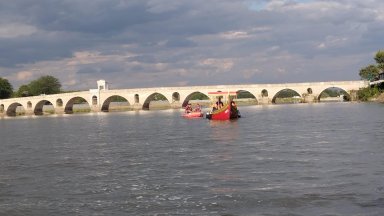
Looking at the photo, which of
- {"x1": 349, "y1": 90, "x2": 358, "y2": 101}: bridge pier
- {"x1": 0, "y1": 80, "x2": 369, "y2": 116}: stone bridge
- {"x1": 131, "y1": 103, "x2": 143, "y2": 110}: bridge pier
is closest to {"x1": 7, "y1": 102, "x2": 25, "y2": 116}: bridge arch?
{"x1": 0, "y1": 80, "x2": 369, "y2": 116}: stone bridge

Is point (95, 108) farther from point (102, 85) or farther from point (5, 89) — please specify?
point (5, 89)

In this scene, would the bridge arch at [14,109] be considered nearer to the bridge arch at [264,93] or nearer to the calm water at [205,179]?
the bridge arch at [264,93]

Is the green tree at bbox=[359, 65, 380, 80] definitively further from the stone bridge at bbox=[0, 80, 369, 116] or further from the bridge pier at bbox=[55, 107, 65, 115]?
the bridge pier at bbox=[55, 107, 65, 115]

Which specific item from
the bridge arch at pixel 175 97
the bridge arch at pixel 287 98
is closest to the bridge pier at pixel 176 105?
the bridge arch at pixel 175 97

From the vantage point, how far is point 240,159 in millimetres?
20578

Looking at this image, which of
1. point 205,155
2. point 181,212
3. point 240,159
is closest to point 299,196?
point 181,212

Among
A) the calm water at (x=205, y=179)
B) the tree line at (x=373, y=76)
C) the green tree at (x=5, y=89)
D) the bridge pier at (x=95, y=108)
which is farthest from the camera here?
the green tree at (x=5, y=89)

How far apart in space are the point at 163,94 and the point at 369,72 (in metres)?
39.8

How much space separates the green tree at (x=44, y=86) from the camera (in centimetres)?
14362

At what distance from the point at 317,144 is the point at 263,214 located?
13689 mm

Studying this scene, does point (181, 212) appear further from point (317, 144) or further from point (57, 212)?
point (317, 144)

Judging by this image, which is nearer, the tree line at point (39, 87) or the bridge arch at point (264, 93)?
the bridge arch at point (264, 93)

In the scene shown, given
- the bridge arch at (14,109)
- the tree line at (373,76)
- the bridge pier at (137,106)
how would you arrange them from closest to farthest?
the tree line at (373,76)
the bridge pier at (137,106)
the bridge arch at (14,109)

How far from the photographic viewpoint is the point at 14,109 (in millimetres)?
119500
